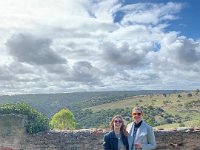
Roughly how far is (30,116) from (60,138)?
1.35m

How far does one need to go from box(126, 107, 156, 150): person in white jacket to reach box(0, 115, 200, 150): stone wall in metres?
6.94

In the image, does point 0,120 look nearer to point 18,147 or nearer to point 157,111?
point 18,147

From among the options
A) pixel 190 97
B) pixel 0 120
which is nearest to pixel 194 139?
pixel 0 120

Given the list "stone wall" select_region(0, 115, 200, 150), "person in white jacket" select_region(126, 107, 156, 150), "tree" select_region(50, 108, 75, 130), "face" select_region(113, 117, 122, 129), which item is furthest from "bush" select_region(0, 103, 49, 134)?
"tree" select_region(50, 108, 75, 130)

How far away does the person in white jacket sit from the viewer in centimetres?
A: 593

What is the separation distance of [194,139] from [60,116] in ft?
49.8

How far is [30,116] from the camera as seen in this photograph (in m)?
13.9

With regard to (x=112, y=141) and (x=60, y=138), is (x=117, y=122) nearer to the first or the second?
(x=112, y=141)

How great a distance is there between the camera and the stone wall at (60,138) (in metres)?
12.8

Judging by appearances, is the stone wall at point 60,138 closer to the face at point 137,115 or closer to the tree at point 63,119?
the face at point 137,115

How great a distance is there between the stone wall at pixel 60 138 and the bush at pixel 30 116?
198 millimetres

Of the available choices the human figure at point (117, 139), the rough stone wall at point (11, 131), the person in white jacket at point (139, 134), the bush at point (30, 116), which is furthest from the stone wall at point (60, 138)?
the human figure at point (117, 139)

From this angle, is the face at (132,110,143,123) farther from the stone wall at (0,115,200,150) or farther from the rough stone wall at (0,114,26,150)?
the rough stone wall at (0,114,26,150)

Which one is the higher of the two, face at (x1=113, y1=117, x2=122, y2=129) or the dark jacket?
face at (x1=113, y1=117, x2=122, y2=129)
